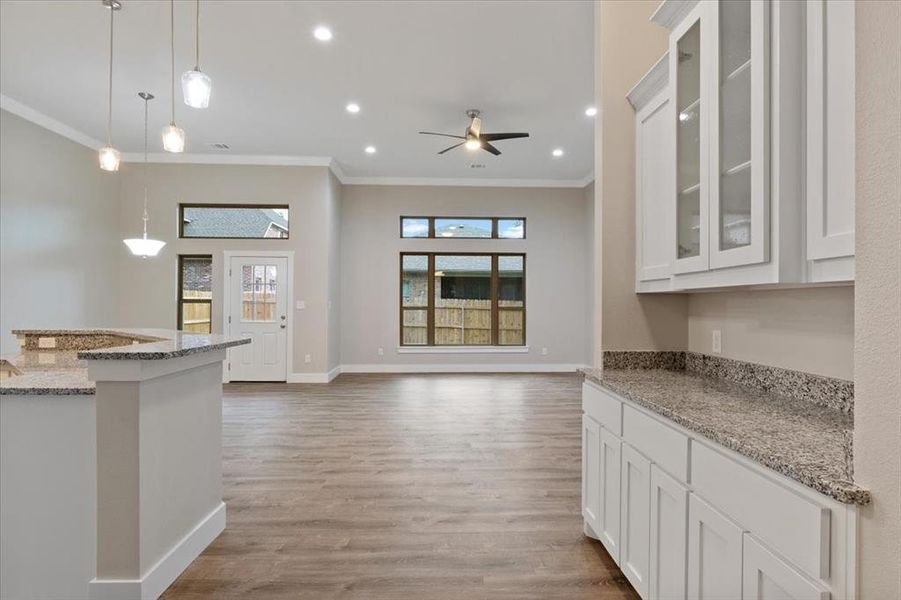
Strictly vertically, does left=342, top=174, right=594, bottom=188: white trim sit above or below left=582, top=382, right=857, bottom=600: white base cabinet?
above

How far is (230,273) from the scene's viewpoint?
24.0ft

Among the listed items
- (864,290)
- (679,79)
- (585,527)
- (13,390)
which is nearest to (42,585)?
(13,390)

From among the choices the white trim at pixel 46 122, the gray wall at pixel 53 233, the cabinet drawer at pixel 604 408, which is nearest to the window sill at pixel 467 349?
the gray wall at pixel 53 233

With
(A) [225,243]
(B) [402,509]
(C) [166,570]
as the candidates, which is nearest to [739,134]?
(B) [402,509]

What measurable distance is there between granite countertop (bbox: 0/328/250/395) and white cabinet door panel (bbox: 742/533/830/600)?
2146 mm

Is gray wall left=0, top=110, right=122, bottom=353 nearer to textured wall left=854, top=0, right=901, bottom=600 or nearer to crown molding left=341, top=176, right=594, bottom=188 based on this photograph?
crown molding left=341, top=176, right=594, bottom=188

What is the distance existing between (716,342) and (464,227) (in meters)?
6.40

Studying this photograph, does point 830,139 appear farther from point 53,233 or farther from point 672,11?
point 53,233

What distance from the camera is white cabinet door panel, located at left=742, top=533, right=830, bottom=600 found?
99cm

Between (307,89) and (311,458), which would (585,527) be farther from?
(307,89)

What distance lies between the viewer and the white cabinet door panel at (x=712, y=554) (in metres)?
1.23

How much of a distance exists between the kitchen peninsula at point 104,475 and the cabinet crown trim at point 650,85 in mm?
2545

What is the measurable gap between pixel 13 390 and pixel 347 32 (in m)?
3.36

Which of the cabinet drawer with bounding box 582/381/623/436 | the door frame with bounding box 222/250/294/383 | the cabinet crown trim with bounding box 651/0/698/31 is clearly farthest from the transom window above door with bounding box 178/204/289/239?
the cabinet crown trim with bounding box 651/0/698/31
